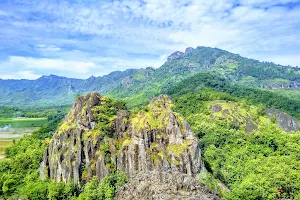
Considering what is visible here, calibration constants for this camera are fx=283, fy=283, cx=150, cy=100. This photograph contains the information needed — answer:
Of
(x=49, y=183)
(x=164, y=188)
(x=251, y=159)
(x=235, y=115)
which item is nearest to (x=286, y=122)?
(x=235, y=115)

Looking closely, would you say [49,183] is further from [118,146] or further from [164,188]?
[164,188]

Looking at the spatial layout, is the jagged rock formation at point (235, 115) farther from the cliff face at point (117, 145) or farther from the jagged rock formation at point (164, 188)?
the jagged rock formation at point (164, 188)

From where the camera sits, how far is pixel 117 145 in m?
53.1

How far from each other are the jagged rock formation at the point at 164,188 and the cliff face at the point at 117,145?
1008cm

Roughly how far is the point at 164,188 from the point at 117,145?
71.3 ft

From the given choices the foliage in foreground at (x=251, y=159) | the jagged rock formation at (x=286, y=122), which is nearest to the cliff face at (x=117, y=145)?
the foliage in foreground at (x=251, y=159)

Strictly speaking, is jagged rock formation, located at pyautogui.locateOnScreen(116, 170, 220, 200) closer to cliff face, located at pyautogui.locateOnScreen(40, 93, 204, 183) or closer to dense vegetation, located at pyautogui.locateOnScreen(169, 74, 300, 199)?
cliff face, located at pyautogui.locateOnScreen(40, 93, 204, 183)

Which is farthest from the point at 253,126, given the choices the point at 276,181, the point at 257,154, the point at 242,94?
the point at 242,94

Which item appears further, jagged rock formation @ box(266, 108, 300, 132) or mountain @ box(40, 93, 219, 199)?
jagged rock formation @ box(266, 108, 300, 132)

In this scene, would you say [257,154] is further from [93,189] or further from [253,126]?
[93,189]

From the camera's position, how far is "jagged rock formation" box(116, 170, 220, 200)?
31.9 metres

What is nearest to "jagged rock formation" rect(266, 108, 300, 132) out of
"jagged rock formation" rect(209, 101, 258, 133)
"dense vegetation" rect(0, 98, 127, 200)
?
"jagged rock formation" rect(209, 101, 258, 133)

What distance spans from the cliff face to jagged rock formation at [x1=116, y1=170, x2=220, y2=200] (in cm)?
1008

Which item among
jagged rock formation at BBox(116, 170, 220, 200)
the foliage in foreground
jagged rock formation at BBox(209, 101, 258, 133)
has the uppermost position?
jagged rock formation at BBox(209, 101, 258, 133)
